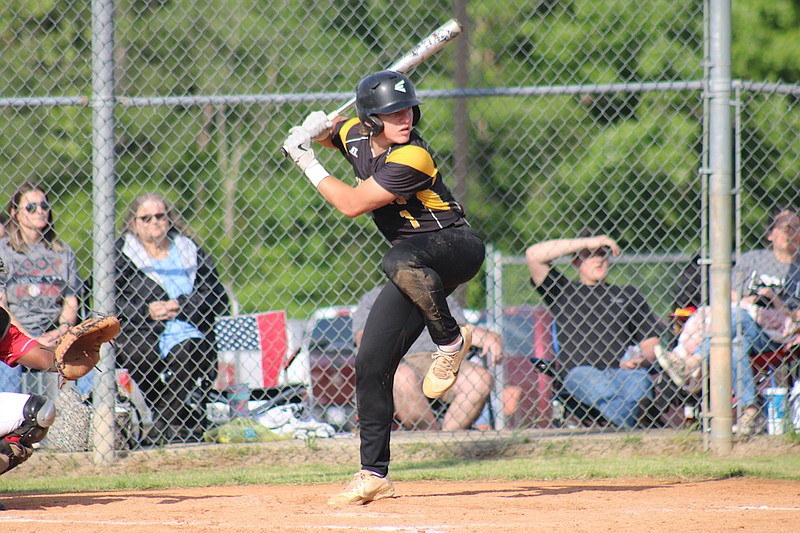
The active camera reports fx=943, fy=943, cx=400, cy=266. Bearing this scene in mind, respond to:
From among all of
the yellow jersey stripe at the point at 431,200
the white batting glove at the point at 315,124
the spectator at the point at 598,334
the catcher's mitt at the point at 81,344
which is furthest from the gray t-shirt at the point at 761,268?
the catcher's mitt at the point at 81,344

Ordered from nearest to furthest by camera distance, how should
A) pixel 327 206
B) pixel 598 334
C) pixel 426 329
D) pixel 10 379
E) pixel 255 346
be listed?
1. pixel 10 379
2. pixel 598 334
3. pixel 255 346
4. pixel 426 329
5. pixel 327 206

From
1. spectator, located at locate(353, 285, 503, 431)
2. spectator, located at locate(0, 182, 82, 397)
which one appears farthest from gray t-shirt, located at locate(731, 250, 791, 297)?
spectator, located at locate(0, 182, 82, 397)

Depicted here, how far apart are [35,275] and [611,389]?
150 inches

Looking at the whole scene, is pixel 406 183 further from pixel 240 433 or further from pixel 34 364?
pixel 240 433

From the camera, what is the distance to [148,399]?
608cm

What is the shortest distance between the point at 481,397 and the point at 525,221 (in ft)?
31.1

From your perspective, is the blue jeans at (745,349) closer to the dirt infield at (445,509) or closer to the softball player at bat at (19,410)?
the dirt infield at (445,509)

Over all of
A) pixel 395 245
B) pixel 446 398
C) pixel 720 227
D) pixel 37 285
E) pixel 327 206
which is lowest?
pixel 446 398

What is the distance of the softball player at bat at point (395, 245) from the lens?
4.21 meters

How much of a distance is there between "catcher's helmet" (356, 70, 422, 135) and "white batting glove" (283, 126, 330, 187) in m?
0.29

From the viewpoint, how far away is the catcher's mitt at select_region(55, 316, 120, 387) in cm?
420

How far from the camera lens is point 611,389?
6.30 metres

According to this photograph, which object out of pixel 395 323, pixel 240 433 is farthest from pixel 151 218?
pixel 395 323

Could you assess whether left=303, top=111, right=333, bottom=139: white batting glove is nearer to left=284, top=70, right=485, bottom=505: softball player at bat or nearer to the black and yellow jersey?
left=284, top=70, right=485, bottom=505: softball player at bat
